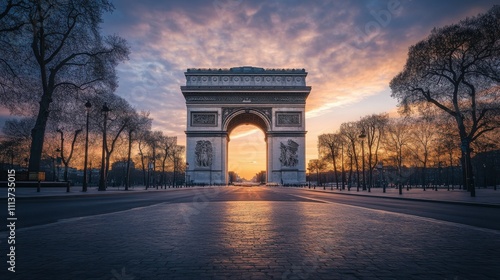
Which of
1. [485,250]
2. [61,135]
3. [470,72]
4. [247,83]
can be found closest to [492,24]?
[470,72]

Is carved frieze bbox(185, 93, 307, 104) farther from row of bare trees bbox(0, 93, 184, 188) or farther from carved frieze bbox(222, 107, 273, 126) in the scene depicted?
row of bare trees bbox(0, 93, 184, 188)

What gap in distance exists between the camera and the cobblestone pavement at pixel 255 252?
358 cm

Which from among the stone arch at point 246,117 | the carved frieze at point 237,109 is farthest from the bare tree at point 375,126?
the stone arch at point 246,117

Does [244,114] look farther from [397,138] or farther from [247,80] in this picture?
[397,138]

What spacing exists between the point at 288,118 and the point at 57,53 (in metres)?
40.4

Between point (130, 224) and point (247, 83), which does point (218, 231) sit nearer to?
point (130, 224)

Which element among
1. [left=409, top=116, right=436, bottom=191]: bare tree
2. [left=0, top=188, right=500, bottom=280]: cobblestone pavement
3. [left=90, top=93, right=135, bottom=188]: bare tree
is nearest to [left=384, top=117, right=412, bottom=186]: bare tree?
[left=409, top=116, right=436, bottom=191]: bare tree

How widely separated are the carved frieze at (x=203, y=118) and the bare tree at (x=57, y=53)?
95.7ft

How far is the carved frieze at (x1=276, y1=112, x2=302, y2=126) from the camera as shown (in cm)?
6259

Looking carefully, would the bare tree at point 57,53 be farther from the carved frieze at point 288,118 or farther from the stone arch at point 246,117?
the carved frieze at point 288,118

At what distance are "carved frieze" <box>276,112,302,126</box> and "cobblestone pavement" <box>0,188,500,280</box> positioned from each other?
5572cm

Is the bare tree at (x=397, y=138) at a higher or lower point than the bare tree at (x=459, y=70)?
lower

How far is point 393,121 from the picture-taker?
56938 mm

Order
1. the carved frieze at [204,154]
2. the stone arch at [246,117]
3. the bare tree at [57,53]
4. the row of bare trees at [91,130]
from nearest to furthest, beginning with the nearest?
1. the bare tree at [57,53]
2. the row of bare trees at [91,130]
3. the carved frieze at [204,154]
4. the stone arch at [246,117]
